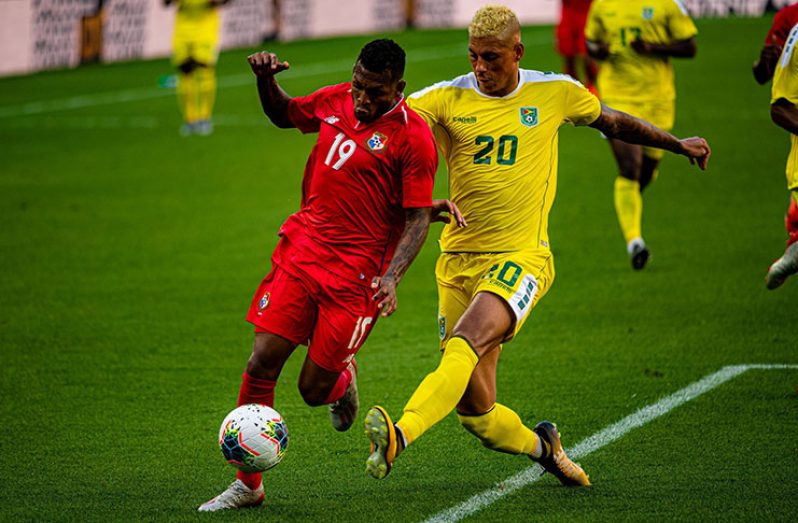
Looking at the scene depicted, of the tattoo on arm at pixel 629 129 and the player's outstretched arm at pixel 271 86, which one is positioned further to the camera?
the tattoo on arm at pixel 629 129

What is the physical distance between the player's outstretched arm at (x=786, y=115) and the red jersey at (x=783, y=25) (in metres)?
0.68

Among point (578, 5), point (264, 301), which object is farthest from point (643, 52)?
point (578, 5)

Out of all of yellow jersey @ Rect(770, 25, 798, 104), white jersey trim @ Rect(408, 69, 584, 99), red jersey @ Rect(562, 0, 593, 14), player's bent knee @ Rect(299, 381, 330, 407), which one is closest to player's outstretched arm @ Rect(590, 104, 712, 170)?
white jersey trim @ Rect(408, 69, 584, 99)

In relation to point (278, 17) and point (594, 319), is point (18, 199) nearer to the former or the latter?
point (594, 319)

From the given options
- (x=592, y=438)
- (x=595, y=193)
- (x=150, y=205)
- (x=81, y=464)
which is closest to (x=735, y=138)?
(x=595, y=193)

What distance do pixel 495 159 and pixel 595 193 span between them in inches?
352

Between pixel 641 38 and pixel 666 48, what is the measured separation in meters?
0.26

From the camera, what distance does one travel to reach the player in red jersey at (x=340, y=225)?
241 inches

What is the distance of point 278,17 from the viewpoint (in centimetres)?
3103

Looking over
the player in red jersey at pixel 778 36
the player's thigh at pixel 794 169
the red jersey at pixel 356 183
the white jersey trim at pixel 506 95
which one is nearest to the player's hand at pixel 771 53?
the player in red jersey at pixel 778 36

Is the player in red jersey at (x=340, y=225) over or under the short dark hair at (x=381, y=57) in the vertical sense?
under

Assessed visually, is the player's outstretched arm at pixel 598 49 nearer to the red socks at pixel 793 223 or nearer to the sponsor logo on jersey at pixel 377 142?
the red socks at pixel 793 223

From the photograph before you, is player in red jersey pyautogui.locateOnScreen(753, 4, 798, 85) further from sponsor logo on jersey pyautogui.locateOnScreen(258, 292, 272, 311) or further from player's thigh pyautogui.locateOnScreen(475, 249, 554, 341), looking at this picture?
sponsor logo on jersey pyautogui.locateOnScreen(258, 292, 272, 311)

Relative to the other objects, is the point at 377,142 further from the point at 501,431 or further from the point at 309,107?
the point at 501,431
